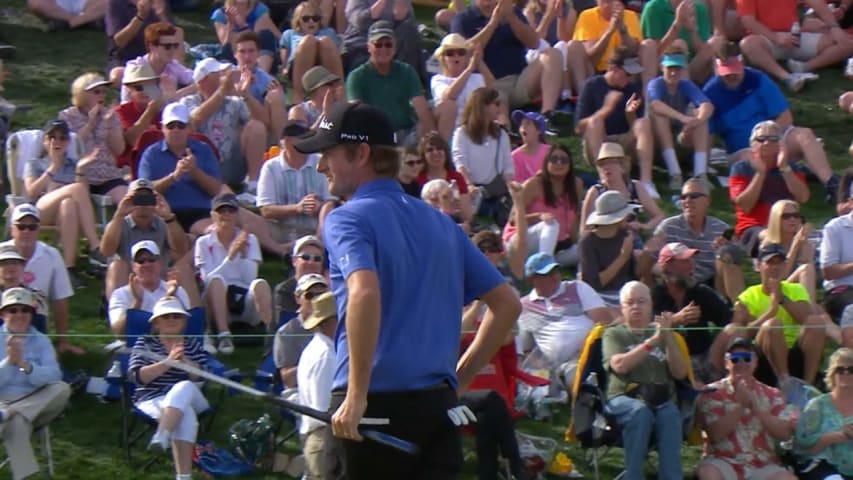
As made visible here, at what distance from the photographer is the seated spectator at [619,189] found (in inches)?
494

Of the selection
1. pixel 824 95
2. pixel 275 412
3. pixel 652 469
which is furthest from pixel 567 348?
pixel 824 95

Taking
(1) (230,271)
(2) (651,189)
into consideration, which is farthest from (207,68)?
(2) (651,189)

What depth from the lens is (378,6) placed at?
1530 centimetres

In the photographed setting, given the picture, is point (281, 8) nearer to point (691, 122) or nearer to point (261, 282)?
point (691, 122)

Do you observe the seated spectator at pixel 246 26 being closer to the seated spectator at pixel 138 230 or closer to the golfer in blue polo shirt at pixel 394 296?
the seated spectator at pixel 138 230

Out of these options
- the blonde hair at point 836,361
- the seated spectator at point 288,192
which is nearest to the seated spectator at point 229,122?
the seated spectator at point 288,192

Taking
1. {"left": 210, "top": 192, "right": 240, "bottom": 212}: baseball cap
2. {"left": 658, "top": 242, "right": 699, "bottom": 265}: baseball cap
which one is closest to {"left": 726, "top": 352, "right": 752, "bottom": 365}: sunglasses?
{"left": 658, "top": 242, "right": 699, "bottom": 265}: baseball cap

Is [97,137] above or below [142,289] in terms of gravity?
above

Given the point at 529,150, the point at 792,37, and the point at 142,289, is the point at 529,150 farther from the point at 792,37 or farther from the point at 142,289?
the point at 792,37

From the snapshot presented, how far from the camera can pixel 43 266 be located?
36.7 feet

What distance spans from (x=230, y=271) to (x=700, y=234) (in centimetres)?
335

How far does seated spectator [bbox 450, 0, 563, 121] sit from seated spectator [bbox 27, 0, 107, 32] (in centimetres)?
380

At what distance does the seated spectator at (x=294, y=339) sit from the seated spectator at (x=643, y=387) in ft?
5.71

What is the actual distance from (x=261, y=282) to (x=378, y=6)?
4.53m
